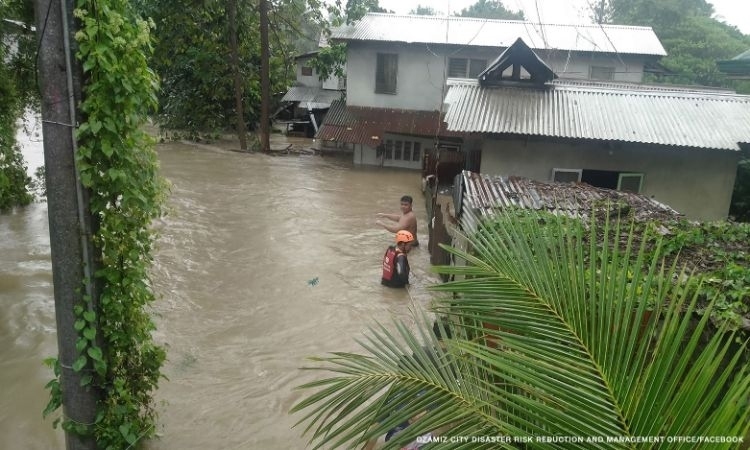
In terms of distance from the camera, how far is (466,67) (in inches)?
790

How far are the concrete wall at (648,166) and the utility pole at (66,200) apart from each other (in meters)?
8.41

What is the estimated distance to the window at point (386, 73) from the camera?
20.5m

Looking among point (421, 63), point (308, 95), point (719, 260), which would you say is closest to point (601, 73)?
point (421, 63)

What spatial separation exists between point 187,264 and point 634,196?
7909 mm

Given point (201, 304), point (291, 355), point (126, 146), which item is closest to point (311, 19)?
point (201, 304)

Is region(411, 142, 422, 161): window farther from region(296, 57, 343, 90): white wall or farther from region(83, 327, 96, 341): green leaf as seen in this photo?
region(83, 327, 96, 341): green leaf

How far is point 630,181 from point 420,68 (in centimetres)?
1144

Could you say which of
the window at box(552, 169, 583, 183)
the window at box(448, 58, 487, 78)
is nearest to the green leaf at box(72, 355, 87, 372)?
the window at box(552, 169, 583, 183)

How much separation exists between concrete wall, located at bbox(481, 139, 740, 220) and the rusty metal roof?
8.43 metres

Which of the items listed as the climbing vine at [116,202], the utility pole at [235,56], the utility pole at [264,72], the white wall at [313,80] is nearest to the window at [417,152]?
the utility pole at [264,72]

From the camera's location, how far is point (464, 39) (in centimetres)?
2000

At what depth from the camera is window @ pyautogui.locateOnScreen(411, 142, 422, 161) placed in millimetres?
21078

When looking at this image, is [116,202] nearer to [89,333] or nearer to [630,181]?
[89,333]

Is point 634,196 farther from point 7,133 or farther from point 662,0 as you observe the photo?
point 662,0
